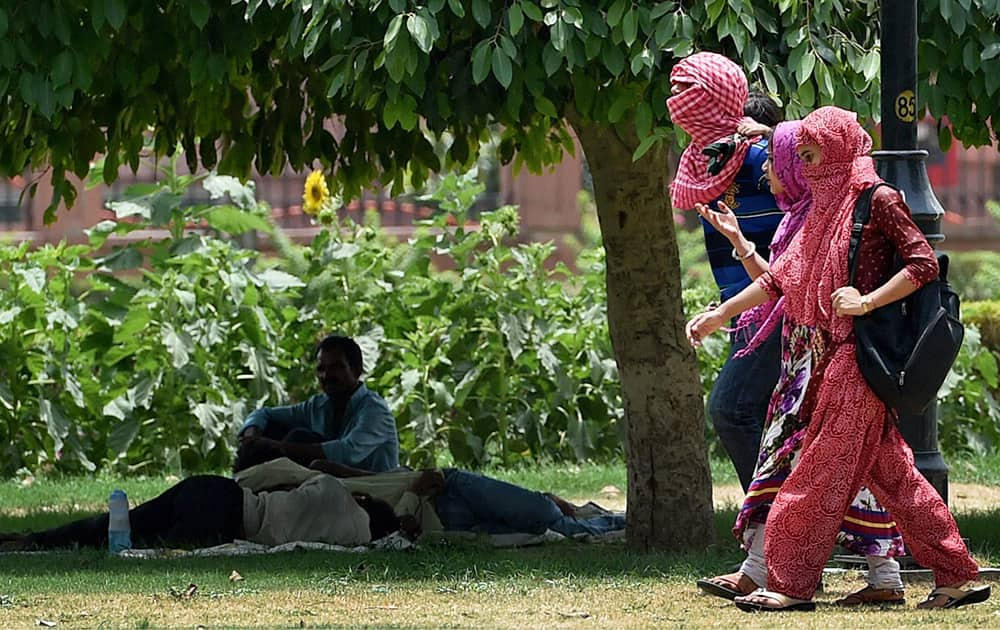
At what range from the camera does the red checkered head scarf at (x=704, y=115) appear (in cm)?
582

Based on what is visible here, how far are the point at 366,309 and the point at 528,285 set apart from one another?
1065mm

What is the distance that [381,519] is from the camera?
25.2ft

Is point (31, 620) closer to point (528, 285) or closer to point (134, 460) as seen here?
point (134, 460)

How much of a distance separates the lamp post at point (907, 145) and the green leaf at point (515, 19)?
1.20 metres

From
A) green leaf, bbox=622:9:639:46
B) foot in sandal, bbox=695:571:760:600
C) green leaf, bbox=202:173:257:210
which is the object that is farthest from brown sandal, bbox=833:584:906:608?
green leaf, bbox=202:173:257:210

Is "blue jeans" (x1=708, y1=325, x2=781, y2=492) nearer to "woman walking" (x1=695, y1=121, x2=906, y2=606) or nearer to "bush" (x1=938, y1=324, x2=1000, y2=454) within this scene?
"woman walking" (x1=695, y1=121, x2=906, y2=606)

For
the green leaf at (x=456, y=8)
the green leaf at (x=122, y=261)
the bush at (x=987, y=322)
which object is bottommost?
the bush at (x=987, y=322)

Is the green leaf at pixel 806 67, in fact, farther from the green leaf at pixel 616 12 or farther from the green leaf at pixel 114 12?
the green leaf at pixel 114 12

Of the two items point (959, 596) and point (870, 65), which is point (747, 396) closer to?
point (959, 596)

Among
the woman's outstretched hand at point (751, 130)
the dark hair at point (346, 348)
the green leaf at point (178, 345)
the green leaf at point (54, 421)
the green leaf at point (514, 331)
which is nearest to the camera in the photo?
the woman's outstretched hand at point (751, 130)

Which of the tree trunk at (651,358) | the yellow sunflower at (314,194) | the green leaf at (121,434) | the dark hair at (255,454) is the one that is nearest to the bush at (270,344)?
the green leaf at (121,434)

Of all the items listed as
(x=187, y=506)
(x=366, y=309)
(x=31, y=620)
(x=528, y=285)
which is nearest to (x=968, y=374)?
(x=528, y=285)

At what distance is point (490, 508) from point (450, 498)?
0.59 feet

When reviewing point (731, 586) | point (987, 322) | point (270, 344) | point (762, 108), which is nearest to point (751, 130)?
point (762, 108)
